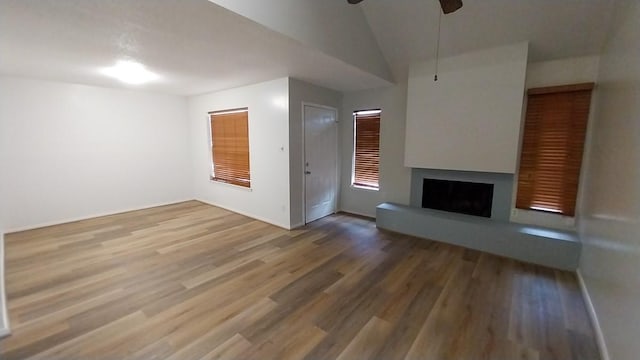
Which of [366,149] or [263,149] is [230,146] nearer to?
[263,149]

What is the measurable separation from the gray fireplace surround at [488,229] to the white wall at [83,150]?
4943 millimetres

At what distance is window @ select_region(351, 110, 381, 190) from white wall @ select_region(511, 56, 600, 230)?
2.15 meters

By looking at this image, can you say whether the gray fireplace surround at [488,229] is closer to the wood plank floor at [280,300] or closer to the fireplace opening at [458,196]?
the fireplace opening at [458,196]

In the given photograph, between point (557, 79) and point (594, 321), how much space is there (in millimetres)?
2866

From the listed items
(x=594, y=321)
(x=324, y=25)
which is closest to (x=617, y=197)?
(x=594, y=321)

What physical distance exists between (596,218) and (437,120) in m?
2.09

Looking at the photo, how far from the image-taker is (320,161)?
483 cm

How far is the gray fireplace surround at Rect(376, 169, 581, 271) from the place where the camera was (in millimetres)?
3113

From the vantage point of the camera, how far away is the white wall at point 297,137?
413cm

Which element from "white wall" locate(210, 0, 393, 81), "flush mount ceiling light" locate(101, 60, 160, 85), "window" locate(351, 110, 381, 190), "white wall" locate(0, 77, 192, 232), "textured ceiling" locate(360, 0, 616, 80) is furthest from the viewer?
"window" locate(351, 110, 381, 190)

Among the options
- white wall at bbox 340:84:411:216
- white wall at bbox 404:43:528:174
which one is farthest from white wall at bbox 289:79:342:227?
white wall at bbox 404:43:528:174

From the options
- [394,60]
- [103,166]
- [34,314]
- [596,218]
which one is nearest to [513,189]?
[596,218]

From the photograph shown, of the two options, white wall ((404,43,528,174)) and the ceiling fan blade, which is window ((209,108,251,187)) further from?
the ceiling fan blade

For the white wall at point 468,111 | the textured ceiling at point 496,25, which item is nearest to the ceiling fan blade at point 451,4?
the textured ceiling at point 496,25
